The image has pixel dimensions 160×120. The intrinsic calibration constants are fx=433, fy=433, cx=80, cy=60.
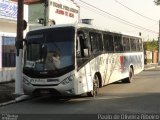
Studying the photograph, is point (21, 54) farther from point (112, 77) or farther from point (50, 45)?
point (112, 77)

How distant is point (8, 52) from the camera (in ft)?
80.1

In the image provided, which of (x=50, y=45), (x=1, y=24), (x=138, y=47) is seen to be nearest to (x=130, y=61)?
(x=138, y=47)

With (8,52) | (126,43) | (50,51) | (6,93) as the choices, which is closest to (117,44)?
(126,43)

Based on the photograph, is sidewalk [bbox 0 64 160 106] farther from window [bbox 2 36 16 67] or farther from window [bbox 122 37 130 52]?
window [bbox 122 37 130 52]

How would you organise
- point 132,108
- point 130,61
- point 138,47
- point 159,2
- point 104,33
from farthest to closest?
point 159,2, point 138,47, point 130,61, point 104,33, point 132,108

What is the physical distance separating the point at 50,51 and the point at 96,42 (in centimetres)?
285

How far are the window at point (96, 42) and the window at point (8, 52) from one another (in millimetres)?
7875

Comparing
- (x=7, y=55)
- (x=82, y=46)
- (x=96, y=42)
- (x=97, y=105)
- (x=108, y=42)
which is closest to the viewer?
(x=97, y=105)

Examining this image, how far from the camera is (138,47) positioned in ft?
84.9

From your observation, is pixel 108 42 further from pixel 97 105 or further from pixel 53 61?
pixel 97 105

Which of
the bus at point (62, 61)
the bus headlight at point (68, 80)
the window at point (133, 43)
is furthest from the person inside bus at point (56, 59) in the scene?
the window at point (133, 43)

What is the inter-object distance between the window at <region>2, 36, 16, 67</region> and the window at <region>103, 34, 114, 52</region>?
7.04 m

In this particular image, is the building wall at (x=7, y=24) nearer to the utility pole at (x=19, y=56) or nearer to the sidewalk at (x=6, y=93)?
the sidewalk at (x=6, y=93)

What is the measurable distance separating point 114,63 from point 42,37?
5.51 meters
